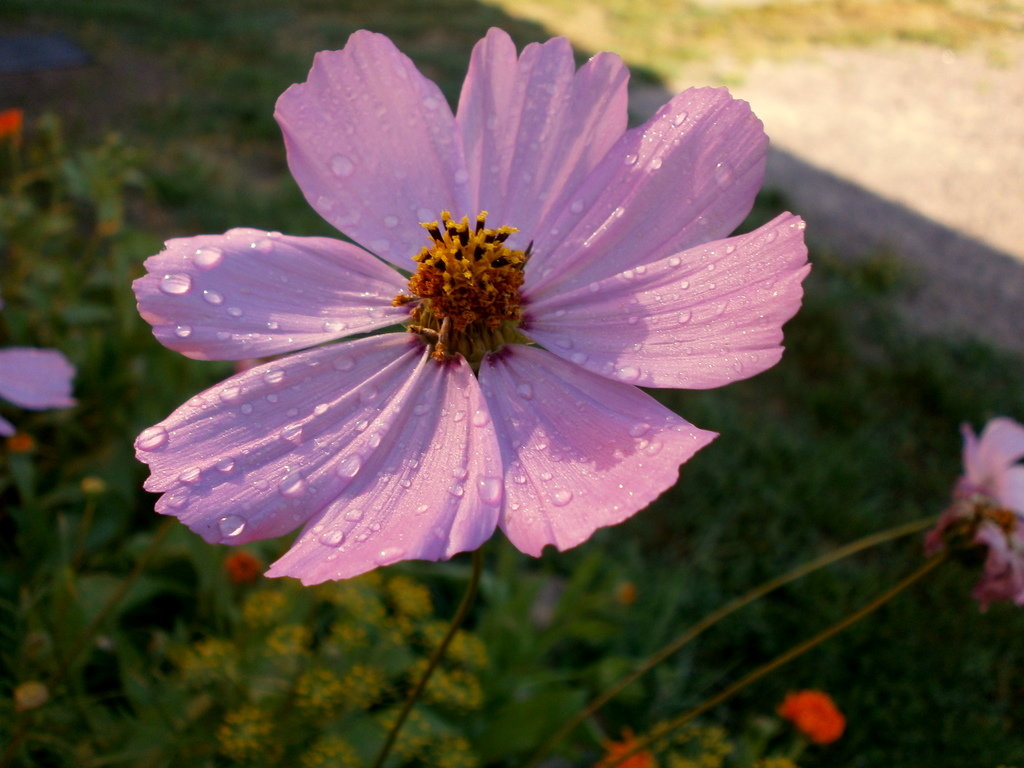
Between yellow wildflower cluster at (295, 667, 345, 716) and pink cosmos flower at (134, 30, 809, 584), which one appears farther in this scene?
yellow wildflower cluster at (295, 667, 345, 716)

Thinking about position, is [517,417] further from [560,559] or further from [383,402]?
[560,559]

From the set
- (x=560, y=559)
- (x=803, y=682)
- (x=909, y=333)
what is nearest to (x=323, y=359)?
(x=560, y=559)

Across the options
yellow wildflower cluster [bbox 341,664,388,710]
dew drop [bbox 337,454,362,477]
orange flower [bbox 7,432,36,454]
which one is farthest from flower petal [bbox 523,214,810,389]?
orange flower [bbox 7,432,36,454]

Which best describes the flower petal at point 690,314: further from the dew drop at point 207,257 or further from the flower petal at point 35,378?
the flower petal at point 35,378

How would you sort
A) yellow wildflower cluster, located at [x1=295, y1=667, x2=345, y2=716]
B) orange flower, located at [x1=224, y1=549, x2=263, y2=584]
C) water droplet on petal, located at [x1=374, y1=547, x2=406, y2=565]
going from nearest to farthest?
water droplet on petal, located at [x1=374, y1=547, x2=406, y2=565]
yellow wildflower cluster, located at [x1=295, y1=667, x2=345, y2=716]
orange flower, located at [x1=224, y1=549, x2=263, y2=584]

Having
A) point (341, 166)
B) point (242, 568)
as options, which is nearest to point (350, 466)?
point (341, 166)

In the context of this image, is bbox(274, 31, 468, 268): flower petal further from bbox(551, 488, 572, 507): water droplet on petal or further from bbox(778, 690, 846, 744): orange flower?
bbox(778, 690, 846, 744): orange flower

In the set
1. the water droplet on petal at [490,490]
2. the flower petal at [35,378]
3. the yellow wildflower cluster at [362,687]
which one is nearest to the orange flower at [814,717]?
the yellow wildflower cluster at [362,687]
